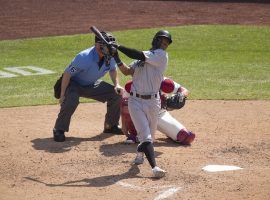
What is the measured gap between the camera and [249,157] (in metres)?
8.80

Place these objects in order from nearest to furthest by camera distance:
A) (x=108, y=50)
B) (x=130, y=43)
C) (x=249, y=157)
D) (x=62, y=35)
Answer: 1. (x=108, y=50)
2. (x=249, y=157)
3. (x=130, y=43)
4. (x=62, y=35)

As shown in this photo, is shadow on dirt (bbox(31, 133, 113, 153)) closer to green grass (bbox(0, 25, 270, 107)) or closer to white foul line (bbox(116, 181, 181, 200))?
white foul line (bbox(116, 181, 181, 200))

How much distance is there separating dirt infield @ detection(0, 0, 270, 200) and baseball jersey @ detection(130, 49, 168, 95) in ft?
3.31

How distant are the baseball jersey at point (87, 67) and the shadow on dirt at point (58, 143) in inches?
33.6

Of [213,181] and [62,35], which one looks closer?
[213,181]

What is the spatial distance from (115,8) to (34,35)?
4564 mm

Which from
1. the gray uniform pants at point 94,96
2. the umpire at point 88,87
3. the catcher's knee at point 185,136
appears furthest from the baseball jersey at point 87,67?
the catcher's knee at point 185,136

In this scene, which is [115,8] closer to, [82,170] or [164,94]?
[164,94]

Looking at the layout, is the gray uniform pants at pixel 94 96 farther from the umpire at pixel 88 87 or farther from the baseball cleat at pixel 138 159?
the baseball cleat at pixel 138 159

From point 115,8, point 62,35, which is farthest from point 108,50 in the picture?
point 115,8

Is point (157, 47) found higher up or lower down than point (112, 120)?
higher up

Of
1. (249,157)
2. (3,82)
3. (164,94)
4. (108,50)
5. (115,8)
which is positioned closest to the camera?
(108,50)

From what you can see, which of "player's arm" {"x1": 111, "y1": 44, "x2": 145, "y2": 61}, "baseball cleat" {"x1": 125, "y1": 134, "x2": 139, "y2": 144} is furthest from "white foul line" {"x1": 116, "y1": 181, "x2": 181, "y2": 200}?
"baseball cleat" {"x1": 125, "y1": 134, "x2": 139, "y2": 144}

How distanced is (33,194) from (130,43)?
12.4 metres
